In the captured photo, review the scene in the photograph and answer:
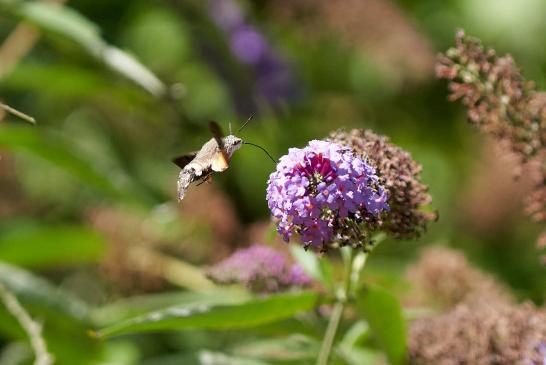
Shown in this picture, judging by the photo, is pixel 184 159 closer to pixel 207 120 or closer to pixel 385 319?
pixel 385 319

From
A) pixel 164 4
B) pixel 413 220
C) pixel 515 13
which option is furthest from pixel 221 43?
pixel 413 220

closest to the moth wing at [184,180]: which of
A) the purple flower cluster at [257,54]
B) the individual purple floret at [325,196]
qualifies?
the individual purple floret at [325,196]

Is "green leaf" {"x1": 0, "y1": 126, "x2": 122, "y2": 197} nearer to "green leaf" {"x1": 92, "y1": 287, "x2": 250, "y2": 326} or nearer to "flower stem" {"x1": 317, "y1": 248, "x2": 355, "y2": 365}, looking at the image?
"green leaf" {"x1": 92, "y1": 287, "x2": 250, "y2": 326}

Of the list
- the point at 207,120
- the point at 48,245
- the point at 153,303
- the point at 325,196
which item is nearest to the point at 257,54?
the point at 207,120

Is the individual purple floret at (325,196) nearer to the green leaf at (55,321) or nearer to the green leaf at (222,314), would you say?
the green leaf at (222,314)

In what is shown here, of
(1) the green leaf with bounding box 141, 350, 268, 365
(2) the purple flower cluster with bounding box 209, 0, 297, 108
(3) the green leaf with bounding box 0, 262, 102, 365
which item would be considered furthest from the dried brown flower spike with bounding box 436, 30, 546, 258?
(2) the purple flower cluster with bounding box 209, 0, 297, 108

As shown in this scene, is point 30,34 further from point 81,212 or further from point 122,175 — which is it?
point 81,212

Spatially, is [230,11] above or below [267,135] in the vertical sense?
above
